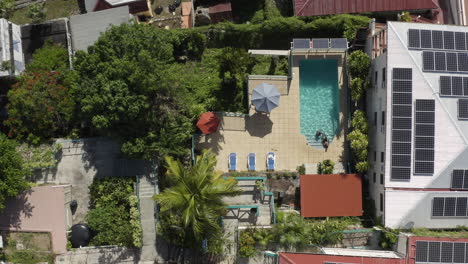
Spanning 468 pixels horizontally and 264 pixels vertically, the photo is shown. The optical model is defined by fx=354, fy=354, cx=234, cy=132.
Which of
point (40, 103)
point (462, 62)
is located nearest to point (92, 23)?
point (40, 103)

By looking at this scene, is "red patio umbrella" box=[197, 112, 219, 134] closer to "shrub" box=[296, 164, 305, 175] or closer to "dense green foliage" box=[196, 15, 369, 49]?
"dense green foliage" box=[196, 15, 369, 49]

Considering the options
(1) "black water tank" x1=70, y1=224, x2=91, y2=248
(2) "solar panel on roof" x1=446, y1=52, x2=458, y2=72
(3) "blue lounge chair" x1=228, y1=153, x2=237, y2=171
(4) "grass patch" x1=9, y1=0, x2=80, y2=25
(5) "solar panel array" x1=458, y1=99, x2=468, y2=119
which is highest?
(4) "grass patch" x1=9, y1=0, x2=80, y2=25

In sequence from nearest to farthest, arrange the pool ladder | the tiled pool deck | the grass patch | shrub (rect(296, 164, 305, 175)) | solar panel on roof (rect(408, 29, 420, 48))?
solar panel on roof (rect(408, 29, 420, 48)), shrub (rect(296, 164, 305, 175)), the tiled pool deck, the pool ladder, the grass patch

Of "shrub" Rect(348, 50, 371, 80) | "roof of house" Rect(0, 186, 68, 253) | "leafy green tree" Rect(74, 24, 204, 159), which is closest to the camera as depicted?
"leafy green tree" Rect(74, 24, 204, 159)

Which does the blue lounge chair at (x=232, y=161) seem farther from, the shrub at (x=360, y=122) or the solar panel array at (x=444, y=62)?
the solar panel array at (x=444, y=62)

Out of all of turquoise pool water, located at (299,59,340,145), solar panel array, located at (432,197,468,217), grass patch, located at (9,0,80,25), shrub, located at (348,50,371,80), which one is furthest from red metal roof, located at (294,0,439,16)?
grass patch, located at (9,0,80,25)

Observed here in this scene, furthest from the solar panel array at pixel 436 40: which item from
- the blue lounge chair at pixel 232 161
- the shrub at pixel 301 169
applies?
the blue lounge chair at pixel 232 161
